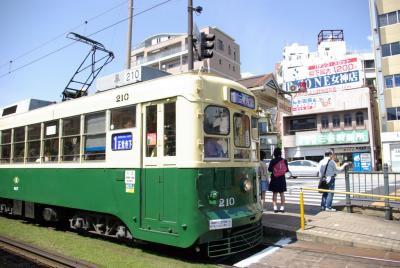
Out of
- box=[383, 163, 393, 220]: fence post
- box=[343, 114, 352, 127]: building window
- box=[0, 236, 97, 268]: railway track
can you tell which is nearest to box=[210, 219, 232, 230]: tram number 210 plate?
box=[0, 236, 97, 268]: railway track

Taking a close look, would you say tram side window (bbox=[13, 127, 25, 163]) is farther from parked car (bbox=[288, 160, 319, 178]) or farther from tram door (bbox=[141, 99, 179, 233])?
parked car (bbox=[288, 160, 319, 178])

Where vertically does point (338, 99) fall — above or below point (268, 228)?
above

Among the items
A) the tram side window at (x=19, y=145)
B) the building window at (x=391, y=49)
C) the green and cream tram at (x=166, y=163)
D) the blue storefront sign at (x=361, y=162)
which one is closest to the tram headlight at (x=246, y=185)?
the green and cream tram at (x=166, y=163)

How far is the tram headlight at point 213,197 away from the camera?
614cm

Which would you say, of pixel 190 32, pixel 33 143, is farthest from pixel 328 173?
pixel 33 143

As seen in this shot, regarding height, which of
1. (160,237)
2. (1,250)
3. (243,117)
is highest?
(243,117)

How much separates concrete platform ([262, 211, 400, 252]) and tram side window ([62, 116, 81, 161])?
4.54m

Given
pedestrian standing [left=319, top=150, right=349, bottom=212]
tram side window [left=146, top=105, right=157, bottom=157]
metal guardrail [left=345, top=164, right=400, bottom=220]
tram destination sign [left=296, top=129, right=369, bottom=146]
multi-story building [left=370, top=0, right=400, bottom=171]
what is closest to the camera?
tram side window [left=146, top=105, right=157, bottom=157]

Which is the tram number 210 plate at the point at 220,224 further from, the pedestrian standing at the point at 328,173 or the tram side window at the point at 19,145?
the tram side window at the point at 19,145

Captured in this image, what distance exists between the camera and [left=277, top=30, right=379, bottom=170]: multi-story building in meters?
38.1

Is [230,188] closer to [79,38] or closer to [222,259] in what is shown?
[222,259]

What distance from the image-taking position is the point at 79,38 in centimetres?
1241

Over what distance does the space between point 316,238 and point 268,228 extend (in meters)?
1.16

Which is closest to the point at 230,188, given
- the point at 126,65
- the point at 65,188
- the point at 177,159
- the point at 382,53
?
the point at 177,159
